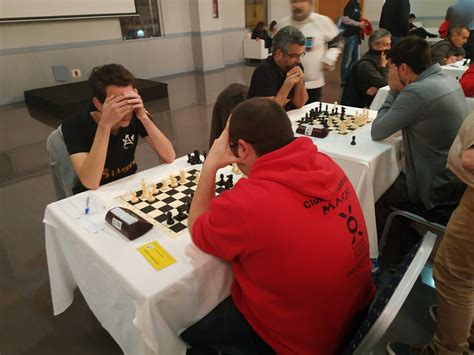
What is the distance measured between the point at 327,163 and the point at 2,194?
335cm

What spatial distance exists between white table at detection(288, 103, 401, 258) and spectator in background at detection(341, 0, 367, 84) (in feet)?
15.8

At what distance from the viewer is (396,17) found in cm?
558

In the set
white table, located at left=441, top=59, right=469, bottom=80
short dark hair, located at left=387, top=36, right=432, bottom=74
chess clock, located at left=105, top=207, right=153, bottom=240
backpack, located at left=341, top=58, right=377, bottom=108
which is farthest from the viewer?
white table, located at left=441, top=59, right=469, bottom=80

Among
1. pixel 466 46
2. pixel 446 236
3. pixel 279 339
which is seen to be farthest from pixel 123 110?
pixel 466 46

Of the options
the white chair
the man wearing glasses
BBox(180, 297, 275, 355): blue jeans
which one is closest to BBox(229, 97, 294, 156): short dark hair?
BBox(180, 297, 275, 355): blue jeans

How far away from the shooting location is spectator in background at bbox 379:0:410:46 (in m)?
5.50

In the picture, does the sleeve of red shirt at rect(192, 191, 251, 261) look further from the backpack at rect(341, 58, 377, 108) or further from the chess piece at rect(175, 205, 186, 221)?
the backpack at rect(341, 58, 377, 108)

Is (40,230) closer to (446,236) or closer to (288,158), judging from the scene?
(288,158)

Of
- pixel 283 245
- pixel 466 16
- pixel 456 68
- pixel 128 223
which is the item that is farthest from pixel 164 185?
pixel 466 16

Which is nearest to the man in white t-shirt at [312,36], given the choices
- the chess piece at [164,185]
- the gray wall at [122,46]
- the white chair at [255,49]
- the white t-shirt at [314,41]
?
the white t-shirt at [314,41]

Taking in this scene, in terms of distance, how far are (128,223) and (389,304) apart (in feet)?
2.99

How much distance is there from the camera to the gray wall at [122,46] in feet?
21.0

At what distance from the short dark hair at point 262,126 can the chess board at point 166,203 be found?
0.48 meters

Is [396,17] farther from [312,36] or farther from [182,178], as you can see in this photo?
[182,178]
